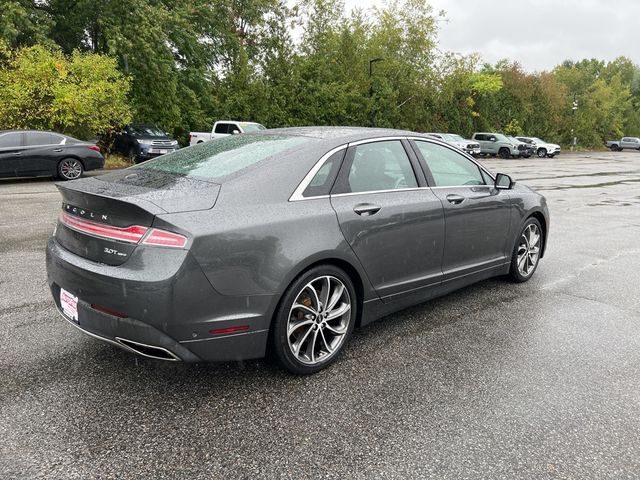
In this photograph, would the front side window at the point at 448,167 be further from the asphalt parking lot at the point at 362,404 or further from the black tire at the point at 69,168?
the black tire at the point at 69,168

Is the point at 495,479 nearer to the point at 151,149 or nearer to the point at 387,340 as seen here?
the point at 387,340

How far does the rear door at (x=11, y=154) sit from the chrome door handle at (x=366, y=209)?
12441 millimetres

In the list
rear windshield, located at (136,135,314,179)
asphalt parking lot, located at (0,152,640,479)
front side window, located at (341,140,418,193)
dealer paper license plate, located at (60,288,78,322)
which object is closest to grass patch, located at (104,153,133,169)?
asphalt parking lot, located at (0,152,640,479)

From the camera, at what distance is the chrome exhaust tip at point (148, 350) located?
271cm

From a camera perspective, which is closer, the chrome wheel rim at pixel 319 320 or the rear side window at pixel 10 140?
the chrome wheel rim at pixel 319 320

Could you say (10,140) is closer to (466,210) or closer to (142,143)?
(142,143)

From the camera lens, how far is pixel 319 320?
3273mm

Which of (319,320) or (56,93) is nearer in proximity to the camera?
(319,320)

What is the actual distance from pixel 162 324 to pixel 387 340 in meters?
1.83

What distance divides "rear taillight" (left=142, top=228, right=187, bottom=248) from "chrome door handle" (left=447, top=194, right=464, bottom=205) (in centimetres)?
234

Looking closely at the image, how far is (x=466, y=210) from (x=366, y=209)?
1235 millimetres

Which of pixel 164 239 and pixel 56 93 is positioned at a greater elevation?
pixel 56 93

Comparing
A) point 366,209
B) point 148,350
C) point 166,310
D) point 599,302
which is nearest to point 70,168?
point 366,209

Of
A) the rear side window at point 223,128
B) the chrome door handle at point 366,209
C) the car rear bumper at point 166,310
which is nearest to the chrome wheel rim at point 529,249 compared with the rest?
the chrome door handle at point 366,209
